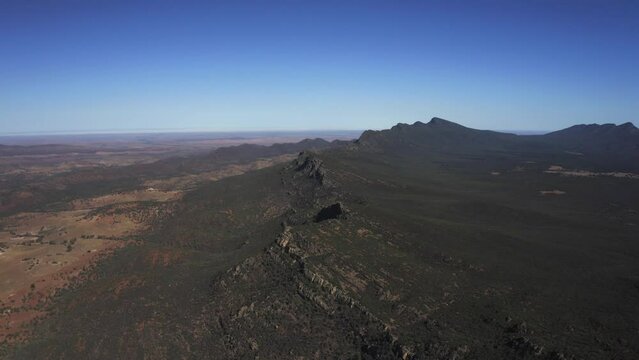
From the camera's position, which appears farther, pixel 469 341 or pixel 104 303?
pixel 104 303

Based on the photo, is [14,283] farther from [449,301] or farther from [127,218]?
[449,301]

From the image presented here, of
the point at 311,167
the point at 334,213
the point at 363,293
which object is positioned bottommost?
the point at 363,293

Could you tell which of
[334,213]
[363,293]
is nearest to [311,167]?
[334,213]

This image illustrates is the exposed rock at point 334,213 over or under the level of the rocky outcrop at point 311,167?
under

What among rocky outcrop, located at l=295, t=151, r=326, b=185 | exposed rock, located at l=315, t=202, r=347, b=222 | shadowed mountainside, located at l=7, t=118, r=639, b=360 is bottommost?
shadowed mountainside, located at l=7, t=118, r=639, b=360

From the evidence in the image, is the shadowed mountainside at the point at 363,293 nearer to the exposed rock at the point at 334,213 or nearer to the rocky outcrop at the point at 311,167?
the exposed rock at the point at 334,213

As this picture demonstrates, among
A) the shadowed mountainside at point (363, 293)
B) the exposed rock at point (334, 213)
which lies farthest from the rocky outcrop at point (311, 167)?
the exposed rock at point (334, 213)

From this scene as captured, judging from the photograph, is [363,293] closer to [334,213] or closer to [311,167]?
[334,213]

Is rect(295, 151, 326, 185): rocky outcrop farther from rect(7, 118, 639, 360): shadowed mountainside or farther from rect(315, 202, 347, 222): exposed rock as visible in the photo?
rect(315, 202, 347, 222): exposed rock

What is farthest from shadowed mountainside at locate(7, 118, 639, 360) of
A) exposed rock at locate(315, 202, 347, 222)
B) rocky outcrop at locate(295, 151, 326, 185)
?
rocky outcrop at locate(295, 151, 326, 185)

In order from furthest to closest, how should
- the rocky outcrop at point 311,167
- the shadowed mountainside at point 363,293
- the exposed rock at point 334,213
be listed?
the rocky outcrop at point 311,167
the exposed rock at point 334,213
the shadowed mountainside at point 363,293

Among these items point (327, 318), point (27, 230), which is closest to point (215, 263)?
point (327, 318)
